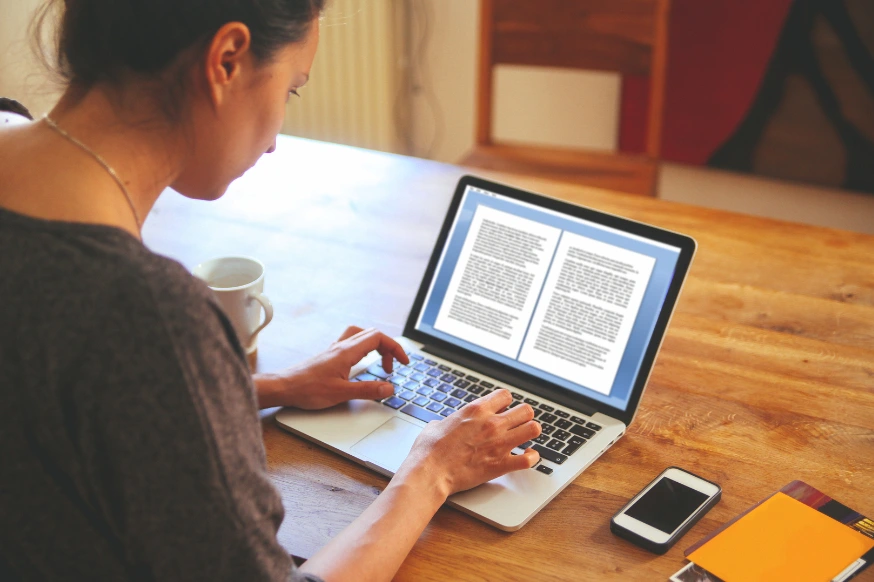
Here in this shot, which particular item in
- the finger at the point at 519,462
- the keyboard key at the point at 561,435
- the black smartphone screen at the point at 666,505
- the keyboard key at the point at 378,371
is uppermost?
the keyboard key at the point at 378,371

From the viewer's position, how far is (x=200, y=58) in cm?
72

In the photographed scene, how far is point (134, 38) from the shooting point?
71 cm

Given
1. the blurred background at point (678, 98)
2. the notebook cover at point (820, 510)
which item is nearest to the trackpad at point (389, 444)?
the notebook cover at point (820, 510)

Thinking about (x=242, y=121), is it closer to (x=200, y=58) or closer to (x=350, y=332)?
(x=200, y=58)

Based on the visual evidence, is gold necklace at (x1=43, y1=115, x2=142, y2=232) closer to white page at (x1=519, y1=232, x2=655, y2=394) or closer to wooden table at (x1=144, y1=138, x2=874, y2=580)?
Result: wooden table at (x1=144, y1=138, x2=874, y2=580)

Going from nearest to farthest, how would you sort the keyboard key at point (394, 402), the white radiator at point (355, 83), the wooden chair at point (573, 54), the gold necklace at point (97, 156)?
the gold necklace at point (97, 156) → the keyboard key at point (394, 402) → the wooden chair at point (573, 54) → the white radiator at point (355, 83)

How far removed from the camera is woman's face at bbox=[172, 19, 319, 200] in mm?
770

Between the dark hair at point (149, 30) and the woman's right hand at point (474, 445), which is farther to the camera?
the woman's right hand at point (474, 445)

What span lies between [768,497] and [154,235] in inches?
41.9

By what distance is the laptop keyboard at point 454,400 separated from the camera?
0.99 meters

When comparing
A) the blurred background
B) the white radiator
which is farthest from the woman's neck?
the white radiator

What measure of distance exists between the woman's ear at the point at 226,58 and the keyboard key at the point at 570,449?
0.53m

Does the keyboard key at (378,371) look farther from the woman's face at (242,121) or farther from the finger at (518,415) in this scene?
the woman's face at (242,121)

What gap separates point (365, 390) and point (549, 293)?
27 centimetres
